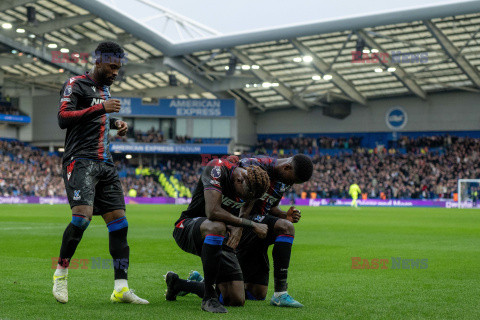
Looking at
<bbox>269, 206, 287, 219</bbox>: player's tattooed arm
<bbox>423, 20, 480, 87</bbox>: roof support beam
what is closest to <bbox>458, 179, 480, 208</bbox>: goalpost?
<bbox>423, 20, 480, 87</bbox>: roof support beam

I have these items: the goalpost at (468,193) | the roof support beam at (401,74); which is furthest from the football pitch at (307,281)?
the goalpost at (468,193)

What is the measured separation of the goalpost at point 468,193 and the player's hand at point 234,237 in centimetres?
4305

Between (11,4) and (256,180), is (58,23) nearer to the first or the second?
(11,4)

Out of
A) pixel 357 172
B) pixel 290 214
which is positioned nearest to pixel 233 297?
pixel 290 214

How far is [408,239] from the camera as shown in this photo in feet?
53.0

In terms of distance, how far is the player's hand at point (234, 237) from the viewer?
630 centimetres

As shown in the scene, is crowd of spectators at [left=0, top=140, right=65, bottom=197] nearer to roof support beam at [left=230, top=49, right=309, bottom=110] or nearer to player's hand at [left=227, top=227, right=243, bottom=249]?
roof support beam at [left=230, top=49, right=309, bottom=110]

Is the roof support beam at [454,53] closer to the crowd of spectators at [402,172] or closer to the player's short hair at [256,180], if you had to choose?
the crowd of spectators at [402,172]

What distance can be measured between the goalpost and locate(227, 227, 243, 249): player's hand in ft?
141

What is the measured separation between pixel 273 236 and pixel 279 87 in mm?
51456

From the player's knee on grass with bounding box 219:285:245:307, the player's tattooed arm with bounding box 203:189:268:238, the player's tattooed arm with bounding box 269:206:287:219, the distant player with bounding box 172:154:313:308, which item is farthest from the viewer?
the player's tattooed arm with bounding box 269:206:287:219

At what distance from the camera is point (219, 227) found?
5852 millimetres

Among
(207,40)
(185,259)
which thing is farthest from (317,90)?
(185,259)

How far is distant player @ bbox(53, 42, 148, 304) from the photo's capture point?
600 centimetres
